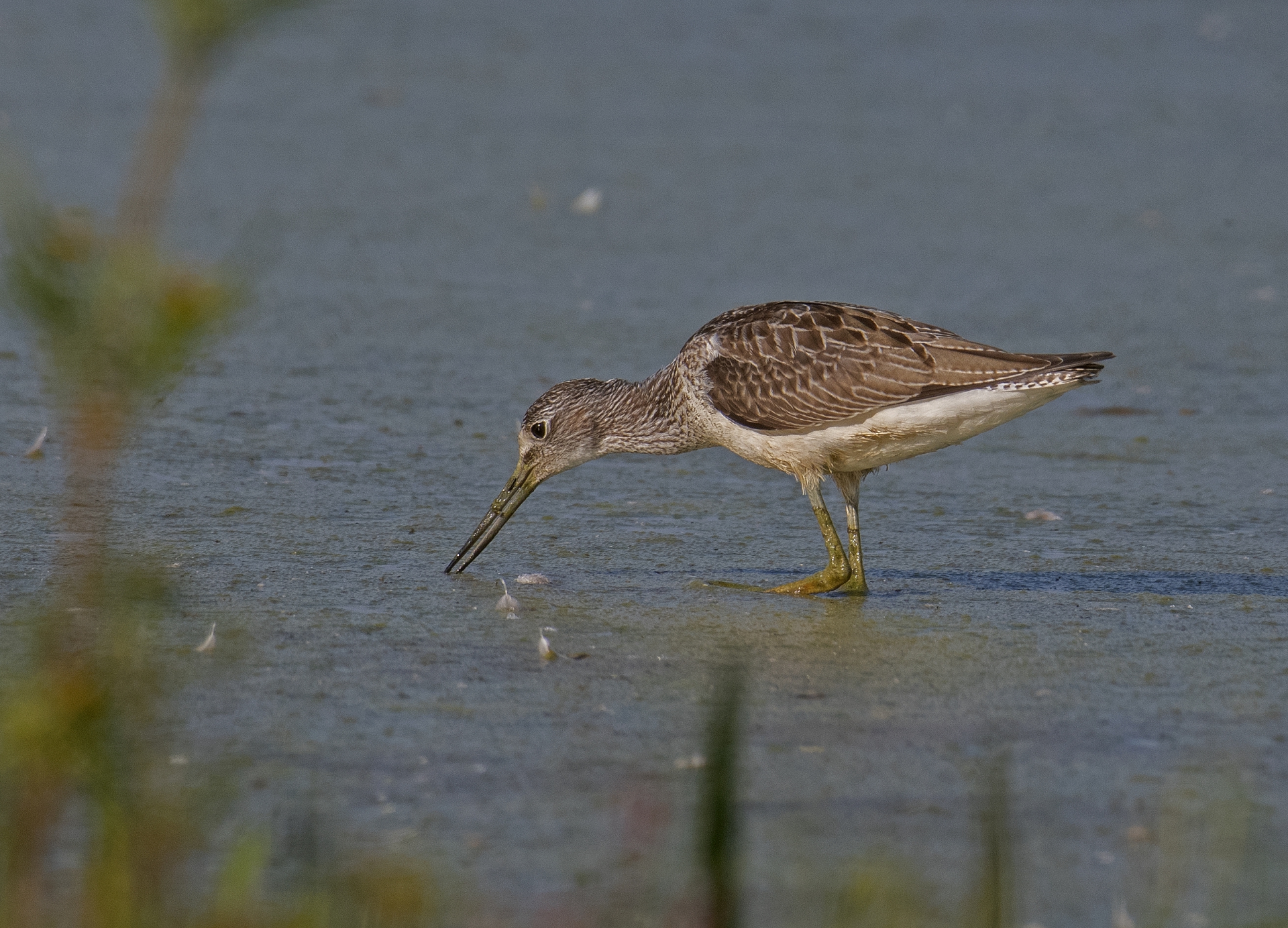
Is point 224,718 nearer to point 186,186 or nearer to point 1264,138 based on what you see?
point 186,186

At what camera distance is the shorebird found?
5738mm

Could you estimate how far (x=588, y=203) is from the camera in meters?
10.2

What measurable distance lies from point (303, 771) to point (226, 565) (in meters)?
1.66

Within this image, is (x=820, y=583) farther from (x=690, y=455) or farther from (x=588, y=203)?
(x=588, y=203)

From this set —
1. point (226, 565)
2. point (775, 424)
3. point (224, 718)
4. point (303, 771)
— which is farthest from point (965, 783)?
point (226, 565)

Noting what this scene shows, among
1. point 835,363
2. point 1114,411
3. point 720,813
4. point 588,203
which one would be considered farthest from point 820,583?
point 588,203

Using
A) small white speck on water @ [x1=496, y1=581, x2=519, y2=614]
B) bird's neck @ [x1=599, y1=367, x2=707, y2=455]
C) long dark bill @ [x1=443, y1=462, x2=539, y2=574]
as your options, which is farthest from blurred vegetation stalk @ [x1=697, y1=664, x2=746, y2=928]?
bird's neck @ [x1=599, y1=367, x2=707, y2=455]

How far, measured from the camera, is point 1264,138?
12.0 m

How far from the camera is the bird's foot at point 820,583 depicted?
5727mm

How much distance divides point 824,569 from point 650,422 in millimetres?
872

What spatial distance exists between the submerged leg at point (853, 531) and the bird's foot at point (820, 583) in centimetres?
2

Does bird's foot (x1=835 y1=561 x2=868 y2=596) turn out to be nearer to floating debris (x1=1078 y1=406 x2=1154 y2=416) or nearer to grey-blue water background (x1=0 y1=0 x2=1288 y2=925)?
grey-blue water background (x1=0 y1=0 x2=1288 y2=925)

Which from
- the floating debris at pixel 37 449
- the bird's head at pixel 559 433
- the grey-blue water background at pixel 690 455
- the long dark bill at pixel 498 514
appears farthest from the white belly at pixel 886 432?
the floating debris at pixel 37 449

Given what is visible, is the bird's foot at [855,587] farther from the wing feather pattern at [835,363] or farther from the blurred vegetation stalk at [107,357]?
the blurred vegetation stalk at [107,357]
